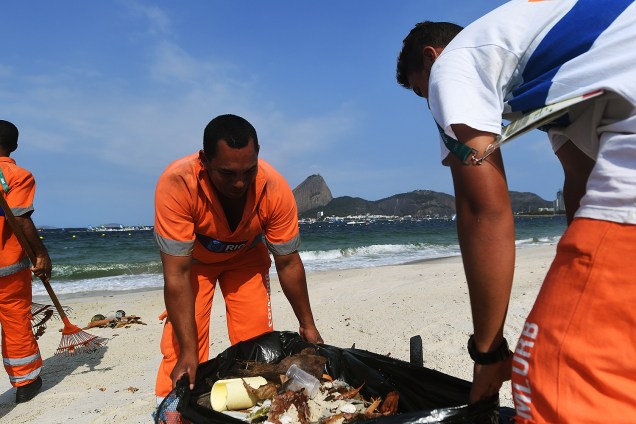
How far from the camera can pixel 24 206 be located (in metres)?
4.29

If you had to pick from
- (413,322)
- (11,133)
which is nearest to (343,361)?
Result: (413,322)

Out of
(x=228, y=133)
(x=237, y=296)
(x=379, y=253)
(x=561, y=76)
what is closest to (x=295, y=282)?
(x=237, y=296)

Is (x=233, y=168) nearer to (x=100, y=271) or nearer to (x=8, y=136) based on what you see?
(x=8, y=136)

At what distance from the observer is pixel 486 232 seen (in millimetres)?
1362

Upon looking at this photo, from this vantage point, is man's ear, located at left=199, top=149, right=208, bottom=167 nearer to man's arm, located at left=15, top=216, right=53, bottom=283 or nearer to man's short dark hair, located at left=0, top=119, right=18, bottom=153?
man's arm, located at left=15, top=216, right=53, bottom=283

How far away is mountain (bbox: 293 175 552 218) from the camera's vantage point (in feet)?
358

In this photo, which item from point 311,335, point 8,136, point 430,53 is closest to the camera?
point 430,53

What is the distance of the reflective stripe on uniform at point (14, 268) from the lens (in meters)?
4.12

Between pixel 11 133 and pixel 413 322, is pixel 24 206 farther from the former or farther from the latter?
pixel 413 322

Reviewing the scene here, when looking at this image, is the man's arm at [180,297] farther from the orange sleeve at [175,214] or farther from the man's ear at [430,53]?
the man's ear at [430,53]

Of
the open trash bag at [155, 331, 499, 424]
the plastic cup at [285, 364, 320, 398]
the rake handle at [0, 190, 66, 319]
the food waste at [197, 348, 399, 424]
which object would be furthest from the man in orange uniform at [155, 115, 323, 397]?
the rake handle at [0, 190, 66, 319]

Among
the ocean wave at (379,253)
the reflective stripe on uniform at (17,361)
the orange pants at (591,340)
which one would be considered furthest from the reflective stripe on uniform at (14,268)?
the ocean wave at (379,253)

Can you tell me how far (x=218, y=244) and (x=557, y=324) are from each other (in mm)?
2215

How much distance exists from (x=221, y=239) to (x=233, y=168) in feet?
1.89
